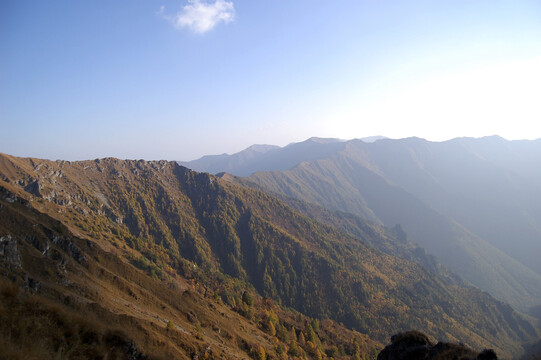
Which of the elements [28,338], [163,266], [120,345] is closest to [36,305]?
[28,338]

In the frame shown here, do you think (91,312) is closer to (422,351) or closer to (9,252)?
(9,252)

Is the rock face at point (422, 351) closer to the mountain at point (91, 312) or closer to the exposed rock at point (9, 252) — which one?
the mountain at point (91, 312)

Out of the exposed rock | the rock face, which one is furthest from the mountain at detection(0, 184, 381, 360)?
the rock face

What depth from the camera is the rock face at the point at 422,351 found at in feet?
92.7

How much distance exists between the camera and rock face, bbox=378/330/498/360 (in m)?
28.3

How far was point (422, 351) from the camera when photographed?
34.1 metres

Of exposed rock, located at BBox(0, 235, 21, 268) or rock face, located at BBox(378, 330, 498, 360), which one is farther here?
exposed rock, located at BBox(0, 235, 21, 268)

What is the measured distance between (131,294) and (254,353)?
131 ft

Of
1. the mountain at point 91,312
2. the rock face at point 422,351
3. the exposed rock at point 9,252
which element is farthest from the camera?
the exposed rock at point 9,252

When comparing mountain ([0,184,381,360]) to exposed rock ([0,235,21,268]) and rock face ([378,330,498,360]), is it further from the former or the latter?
rock face ([378,330,498,360])

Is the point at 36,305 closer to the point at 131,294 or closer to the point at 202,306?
the point at 131,294

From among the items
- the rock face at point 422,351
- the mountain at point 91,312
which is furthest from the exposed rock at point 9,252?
the rock face at point 422,351

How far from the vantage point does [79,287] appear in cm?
5859

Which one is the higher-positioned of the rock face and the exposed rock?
the exposed rock
